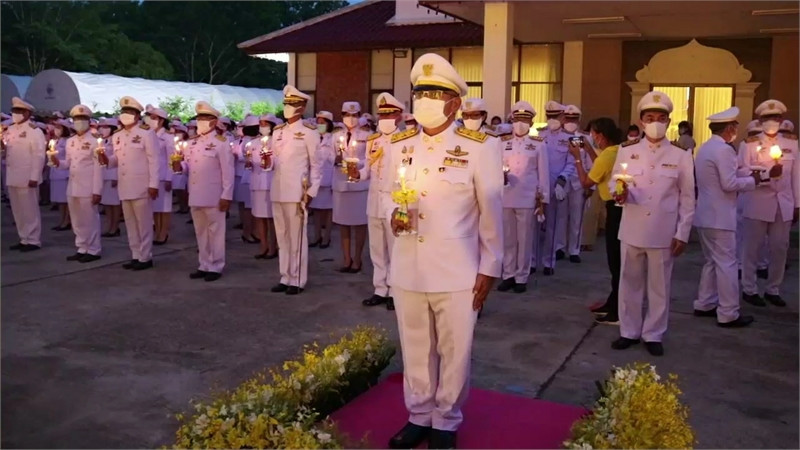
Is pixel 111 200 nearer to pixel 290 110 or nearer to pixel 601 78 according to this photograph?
pixel 290 110

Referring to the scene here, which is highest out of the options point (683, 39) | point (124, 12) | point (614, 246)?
point (124, 12)

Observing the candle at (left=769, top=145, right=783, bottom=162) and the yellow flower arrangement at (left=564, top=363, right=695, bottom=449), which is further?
the candle at (left=769, top=145, right=783, bottom=162)

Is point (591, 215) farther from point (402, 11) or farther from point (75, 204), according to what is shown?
point (402, 11)

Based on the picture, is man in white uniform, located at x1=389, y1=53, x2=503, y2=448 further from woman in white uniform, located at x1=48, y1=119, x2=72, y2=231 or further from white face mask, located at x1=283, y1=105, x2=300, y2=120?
woman in white uniform, located at x1=48, y1=119, x2=72, y2=231

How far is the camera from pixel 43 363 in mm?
5984

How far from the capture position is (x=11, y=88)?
1089 inches

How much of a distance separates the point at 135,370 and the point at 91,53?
33.8 meters

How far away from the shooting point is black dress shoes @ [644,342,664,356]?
21.0ft

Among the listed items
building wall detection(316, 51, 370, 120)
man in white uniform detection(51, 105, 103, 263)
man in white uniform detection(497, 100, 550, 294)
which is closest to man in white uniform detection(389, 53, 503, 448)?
man in white uniform detection(497, 100, 550, 294)

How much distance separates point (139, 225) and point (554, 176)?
18.1 feet

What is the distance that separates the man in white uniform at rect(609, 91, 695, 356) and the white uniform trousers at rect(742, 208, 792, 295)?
257 centimetres

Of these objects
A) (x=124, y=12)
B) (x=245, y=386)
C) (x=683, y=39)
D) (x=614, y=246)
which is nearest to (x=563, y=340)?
(x=614, y=246)

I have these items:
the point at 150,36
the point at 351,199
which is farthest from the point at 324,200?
the point at 150,36

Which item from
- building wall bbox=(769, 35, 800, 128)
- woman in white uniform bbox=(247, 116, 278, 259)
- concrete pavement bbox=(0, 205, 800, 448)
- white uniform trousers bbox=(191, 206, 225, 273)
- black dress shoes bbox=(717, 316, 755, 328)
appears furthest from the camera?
building wall bbox=(769, 35, 800, 128)
